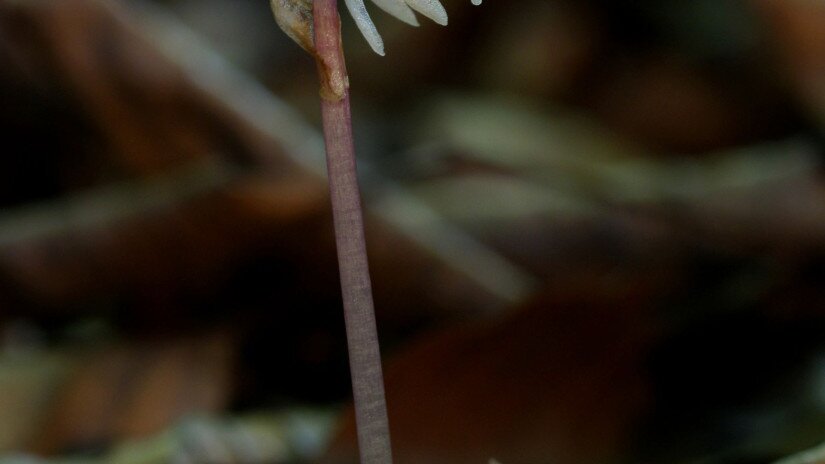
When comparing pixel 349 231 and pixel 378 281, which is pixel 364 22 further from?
pixel 378 281

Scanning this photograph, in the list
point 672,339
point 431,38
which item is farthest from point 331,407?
point 431,38

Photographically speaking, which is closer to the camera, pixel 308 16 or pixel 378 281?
pixel 308 16

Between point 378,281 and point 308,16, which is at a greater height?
point 378,281

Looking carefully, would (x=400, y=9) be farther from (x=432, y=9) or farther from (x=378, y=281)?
(x=378, y=281)

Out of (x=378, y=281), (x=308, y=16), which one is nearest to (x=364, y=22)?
(x=308, y=16)

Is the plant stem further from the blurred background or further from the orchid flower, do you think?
the blurred background

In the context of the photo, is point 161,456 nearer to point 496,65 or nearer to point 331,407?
point 331,407

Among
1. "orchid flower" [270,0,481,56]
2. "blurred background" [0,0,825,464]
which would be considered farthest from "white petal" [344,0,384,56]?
"blurred background" [0,0,825,464]

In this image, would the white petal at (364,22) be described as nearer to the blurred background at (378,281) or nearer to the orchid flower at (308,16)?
the orchid flower at (308,16)
